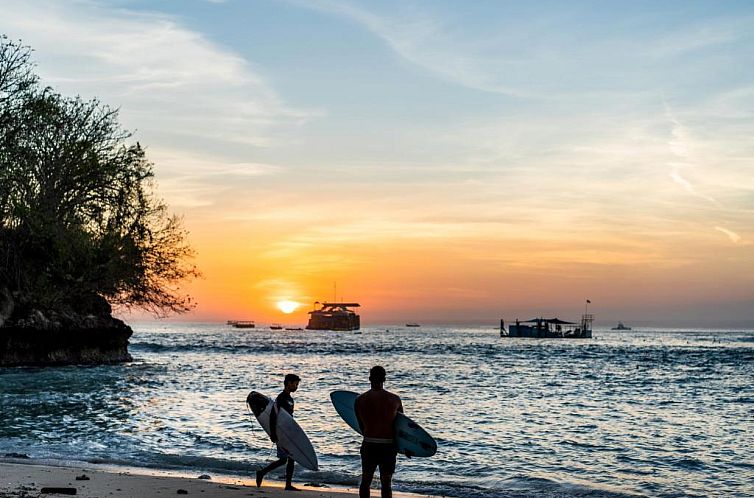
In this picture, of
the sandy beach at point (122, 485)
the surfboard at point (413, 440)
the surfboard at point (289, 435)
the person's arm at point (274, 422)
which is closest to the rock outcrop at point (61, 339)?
the sandy beach at point (122, 485)

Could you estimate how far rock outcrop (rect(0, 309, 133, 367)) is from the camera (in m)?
48.9

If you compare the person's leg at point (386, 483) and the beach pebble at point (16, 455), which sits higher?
the person's leg at point (386, 483)

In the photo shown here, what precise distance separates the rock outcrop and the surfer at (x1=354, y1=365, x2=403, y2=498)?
43.6 m

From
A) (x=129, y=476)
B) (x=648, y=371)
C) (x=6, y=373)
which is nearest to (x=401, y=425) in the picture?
(x=129, y=476)

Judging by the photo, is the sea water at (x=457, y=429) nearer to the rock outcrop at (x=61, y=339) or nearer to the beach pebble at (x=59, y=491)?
the rock outcrop at (x=61, y=339)

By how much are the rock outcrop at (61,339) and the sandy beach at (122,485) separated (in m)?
37.0

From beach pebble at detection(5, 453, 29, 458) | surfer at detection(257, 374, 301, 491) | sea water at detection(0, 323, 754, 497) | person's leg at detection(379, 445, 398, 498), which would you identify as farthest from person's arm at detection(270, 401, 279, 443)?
beach pebble at detection(5, 453, 29, 458)

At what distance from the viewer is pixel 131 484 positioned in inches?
510

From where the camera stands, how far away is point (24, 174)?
151ft

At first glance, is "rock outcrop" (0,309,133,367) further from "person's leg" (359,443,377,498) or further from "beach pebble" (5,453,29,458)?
"person's leg" (359,443,377,498)

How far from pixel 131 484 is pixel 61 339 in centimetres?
4269

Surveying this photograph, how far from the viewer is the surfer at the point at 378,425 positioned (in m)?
10.3

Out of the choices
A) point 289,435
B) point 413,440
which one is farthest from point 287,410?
point 413,440

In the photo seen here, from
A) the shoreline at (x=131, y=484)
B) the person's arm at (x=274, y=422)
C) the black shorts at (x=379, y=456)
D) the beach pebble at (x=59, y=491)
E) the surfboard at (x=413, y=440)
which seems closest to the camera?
the black shorts at (x=379, y=456)
